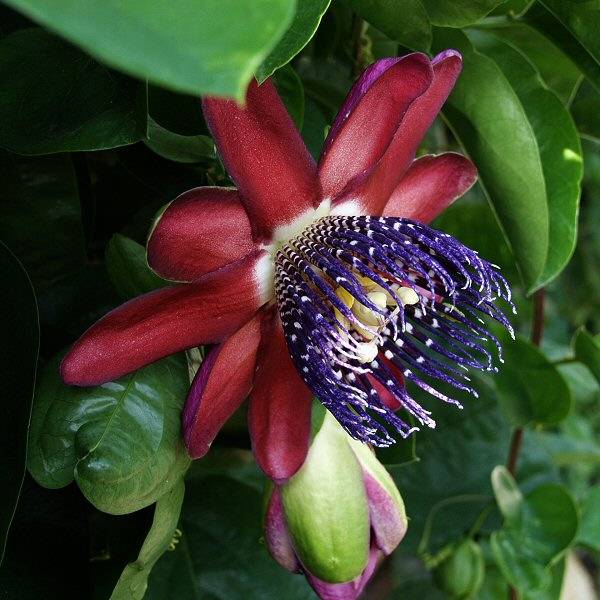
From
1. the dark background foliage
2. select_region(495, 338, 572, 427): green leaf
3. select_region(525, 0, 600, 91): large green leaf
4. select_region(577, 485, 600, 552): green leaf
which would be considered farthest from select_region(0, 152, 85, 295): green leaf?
select_region(577, 485, 600, 552): green leaf

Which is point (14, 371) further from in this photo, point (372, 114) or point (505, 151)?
point (505, 151)

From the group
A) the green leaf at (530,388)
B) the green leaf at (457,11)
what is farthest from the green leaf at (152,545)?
the green leaf at (530,388)

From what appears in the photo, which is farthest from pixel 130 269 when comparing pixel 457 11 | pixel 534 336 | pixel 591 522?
pixel 591 522

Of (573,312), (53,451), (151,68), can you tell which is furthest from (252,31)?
(573,312)

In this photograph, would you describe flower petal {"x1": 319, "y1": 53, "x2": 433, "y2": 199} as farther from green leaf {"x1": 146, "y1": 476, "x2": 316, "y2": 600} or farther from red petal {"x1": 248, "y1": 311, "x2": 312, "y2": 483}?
green leaf {"x1": 146, "y1": 476, "x2": 316, "y2": 600}

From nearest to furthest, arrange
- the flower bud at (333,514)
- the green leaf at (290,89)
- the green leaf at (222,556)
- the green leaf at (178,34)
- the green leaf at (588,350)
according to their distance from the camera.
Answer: the green leaf at (178,34)
the flower bud at (333,514)
the green leaf at (290,89)
the green leaf at (222,556)
the green leaf at (588,350)

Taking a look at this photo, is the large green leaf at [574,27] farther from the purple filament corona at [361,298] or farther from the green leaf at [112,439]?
the green leaf at [112,439]

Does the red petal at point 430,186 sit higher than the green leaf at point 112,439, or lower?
higher
